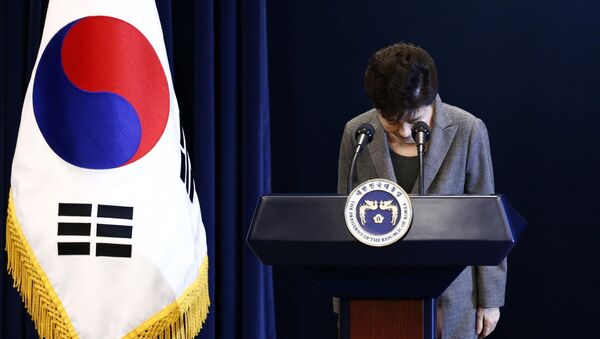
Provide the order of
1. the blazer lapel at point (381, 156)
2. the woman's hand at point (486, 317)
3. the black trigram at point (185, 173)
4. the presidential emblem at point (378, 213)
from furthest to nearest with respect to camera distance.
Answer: the black trigram at point (185, 173) → the woman's hand at point (486, 317) → the blazer lapel at point (381, 156) → the presidential emblem at point (378, 213)

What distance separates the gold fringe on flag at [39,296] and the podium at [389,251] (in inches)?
39.5

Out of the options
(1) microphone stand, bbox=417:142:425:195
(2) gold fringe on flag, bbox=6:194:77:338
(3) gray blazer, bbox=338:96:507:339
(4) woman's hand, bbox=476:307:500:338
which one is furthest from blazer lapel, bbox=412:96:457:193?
(2) gold fringe on flag, bbox=6:194:77:338

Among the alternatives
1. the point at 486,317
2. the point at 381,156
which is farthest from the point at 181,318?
the point at 486,317

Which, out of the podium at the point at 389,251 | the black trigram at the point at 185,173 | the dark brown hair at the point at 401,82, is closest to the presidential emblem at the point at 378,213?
the podium at the point at 389,251

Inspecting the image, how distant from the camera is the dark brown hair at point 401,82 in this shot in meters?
1.87

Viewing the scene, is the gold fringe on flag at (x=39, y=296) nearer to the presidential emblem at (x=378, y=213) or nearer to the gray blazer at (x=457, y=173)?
the gray blazer at (x=457, y=173)

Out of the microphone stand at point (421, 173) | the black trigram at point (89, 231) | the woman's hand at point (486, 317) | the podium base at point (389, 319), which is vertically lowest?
the woman's hand at point (486, 317)

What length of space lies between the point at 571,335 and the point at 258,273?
1.12 m

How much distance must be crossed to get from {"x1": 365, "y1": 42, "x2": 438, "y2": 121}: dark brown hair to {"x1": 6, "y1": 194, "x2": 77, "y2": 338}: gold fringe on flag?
3.16 feet

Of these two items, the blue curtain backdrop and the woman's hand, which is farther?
the blue curtain backdrop

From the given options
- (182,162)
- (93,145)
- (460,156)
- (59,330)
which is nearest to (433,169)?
(460,156)

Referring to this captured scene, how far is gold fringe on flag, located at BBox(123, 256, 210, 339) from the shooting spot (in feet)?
7.20

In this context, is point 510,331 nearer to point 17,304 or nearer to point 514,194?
point 514,194

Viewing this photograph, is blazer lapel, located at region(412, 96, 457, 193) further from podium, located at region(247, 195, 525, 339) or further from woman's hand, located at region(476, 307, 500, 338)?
podium, located at region(247, 195, 525, 339)
